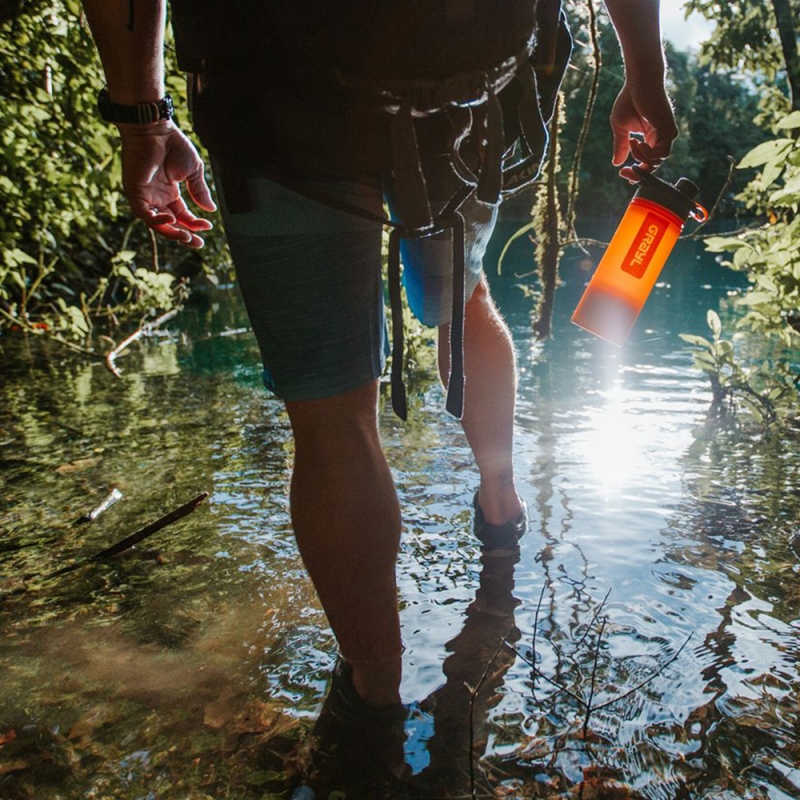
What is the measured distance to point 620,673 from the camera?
1.53 m

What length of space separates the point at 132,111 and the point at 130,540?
4.23 feet

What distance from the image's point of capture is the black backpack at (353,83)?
48.1 inches

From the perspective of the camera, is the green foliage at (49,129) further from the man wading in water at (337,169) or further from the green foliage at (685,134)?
the green foliage at (685,134)

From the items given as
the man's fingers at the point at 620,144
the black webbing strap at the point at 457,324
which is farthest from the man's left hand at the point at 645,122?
the black webbing strap at the point at 457,324

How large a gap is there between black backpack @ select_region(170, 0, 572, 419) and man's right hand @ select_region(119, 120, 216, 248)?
20 centimetres

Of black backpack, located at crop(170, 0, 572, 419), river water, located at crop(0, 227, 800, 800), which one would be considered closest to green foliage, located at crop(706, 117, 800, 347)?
river water, located at crop(0, 227, 800, 800)

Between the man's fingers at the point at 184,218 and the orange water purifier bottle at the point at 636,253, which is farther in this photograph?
the orange water purifier bottle at the point at 636,253

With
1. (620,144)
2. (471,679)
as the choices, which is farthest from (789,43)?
(471,679)

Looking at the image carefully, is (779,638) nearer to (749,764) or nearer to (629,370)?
(749,764)

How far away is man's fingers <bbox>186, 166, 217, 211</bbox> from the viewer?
1.74 meters

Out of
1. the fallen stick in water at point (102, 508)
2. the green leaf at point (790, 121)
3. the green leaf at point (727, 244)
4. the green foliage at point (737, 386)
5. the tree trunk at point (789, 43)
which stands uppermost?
the tree trunk at point (789, 43)

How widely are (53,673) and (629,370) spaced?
418 centimetres

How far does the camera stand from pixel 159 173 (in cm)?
164

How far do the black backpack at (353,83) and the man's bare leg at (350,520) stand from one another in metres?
0.21
